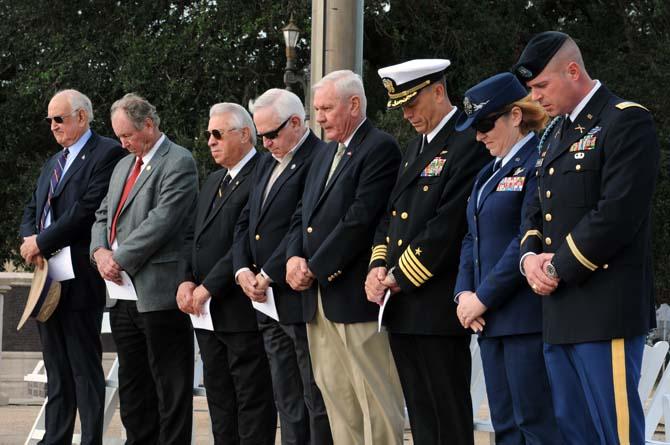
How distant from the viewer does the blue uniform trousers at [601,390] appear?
4.55 m

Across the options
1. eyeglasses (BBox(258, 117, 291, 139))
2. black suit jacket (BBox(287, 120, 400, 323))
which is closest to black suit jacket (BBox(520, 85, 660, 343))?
black suit jacket (BBox(287, 120, 400, 323))

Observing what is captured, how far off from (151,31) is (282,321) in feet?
47.8

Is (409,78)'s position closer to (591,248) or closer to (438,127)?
(438,127)

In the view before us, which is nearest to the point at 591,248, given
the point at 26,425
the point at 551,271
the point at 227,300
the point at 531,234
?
the point at 551,271

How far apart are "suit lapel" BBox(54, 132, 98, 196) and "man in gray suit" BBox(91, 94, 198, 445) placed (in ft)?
0.98

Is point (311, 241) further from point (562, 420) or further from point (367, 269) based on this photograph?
point (562, 420)

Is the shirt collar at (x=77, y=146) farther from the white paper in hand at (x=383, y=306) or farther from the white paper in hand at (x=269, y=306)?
the white paper in hand at (x=383, y=306)

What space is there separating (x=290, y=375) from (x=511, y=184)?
1870mm

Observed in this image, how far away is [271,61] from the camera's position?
20.5 metres

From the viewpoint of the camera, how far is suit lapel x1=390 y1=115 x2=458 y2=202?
5645mm

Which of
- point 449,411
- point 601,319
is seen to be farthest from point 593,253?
point 449,411

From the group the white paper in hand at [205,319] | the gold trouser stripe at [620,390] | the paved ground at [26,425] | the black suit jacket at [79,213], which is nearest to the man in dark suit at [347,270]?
the white paper in hand at [205,319]

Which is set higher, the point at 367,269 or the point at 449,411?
the point at 367,269

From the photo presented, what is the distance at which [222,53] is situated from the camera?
19.3 metres
